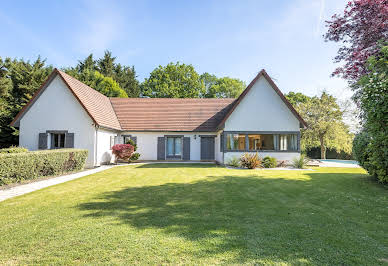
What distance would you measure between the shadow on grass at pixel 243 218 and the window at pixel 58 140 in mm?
11678

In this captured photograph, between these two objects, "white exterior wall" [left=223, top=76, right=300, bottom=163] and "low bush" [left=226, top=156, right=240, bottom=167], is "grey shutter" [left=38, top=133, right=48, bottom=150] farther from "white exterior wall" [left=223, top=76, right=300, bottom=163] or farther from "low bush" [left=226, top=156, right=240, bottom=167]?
"low bush" [left=226, top=156, right=240, bottom=167]

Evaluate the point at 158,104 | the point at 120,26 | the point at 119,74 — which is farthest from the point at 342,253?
the point at 119,74

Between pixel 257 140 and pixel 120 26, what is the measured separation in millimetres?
12951

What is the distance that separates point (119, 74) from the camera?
144ft

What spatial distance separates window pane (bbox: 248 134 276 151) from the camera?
54.9 ft

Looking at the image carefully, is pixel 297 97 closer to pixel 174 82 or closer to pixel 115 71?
pixel 174 82

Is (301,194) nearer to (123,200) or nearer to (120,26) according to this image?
(123,200)

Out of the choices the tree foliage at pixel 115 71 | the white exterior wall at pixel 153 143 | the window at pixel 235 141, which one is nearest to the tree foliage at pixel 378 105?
the window at pixel 235 141

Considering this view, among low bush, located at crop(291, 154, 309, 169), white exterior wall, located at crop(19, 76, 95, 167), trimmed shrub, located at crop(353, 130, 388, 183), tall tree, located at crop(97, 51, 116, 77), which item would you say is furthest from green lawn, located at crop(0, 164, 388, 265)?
tall tree, located at crop(97, 51, 116, 77)

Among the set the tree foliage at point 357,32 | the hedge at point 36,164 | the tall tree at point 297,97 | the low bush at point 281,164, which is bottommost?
the low bush at point 281,164

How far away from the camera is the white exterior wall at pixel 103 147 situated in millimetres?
16038

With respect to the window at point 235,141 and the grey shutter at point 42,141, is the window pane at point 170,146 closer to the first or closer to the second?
the window at point 235,141

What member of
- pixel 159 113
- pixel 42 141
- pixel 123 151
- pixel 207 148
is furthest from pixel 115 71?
pixel 207 148

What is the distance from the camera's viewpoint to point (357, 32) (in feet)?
32.4
